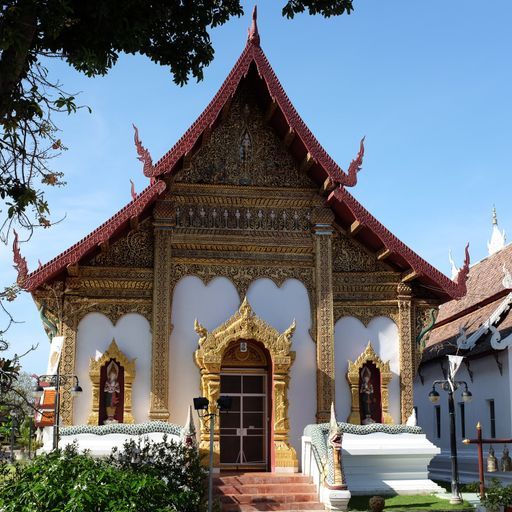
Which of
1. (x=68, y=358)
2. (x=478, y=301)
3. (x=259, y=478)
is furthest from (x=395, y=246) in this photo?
(x=478, y=301)

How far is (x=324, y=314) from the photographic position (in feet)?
56.4

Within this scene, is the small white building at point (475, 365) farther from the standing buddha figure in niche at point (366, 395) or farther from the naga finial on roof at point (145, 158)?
the naga finial on roof at point (145, 158)

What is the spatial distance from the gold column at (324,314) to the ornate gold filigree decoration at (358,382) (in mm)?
496

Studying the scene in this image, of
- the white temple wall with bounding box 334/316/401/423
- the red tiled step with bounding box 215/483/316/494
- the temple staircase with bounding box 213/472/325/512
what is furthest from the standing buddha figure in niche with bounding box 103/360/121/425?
the white temple wall with bounding box 334/316/401/423

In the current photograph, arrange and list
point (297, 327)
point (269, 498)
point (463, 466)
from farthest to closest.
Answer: point (463, 466), point (297, 327), point (269, 498)

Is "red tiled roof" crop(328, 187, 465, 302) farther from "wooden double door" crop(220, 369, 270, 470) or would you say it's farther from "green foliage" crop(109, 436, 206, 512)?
"green foliage" crop(109, 436, 206, 512)

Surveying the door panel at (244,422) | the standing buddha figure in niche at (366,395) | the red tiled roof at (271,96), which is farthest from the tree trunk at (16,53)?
the standing buddha figure in niche at (366,395)

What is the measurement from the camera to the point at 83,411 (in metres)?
16.2

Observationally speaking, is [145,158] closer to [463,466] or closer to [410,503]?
[410,503]

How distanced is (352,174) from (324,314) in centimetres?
294

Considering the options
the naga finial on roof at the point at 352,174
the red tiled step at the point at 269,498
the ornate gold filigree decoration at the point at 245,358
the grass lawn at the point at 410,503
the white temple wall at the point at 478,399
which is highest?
the naga finial on roof at the point at 352,174

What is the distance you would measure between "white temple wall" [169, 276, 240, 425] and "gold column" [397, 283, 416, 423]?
3518 mm

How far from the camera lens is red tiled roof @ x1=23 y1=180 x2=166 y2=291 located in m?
15.7

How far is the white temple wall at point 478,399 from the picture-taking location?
62.4 ft
